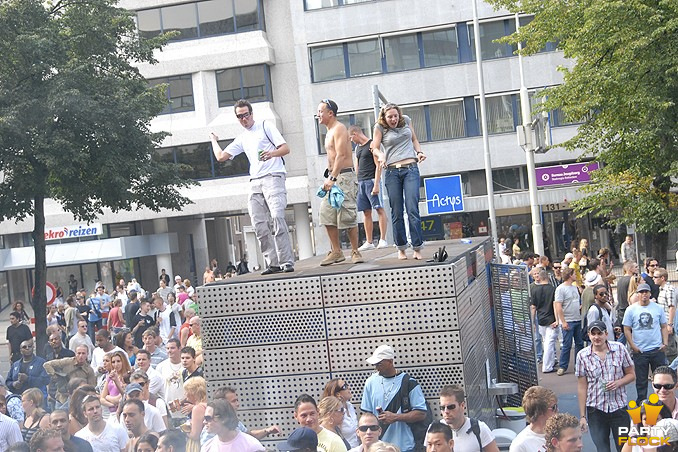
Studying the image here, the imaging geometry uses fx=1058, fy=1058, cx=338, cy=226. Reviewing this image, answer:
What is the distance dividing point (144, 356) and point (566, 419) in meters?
6.29

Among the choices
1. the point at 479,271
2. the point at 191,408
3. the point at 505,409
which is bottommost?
the point at 505,409

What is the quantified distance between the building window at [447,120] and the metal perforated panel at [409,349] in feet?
107

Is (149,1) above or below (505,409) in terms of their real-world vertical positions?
above

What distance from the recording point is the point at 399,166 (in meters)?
10.7

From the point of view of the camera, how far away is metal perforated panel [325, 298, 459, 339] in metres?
9.64

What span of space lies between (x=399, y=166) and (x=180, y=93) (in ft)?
110

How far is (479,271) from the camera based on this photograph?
12648 mm

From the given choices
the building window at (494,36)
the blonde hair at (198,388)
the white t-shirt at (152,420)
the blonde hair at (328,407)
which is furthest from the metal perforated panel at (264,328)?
the building window at (494,36)

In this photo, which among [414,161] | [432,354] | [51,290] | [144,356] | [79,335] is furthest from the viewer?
[51,290]

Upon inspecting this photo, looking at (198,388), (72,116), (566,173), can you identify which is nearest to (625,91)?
(566,173)

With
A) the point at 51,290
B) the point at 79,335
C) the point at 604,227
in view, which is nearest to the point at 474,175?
the point at 604,227

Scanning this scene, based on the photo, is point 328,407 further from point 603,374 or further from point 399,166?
point 603,374

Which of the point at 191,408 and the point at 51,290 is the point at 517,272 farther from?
the point at 51,290

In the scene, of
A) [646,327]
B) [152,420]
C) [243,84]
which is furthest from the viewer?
[243,84]
